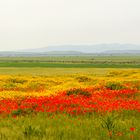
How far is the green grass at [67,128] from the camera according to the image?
9.09 meters

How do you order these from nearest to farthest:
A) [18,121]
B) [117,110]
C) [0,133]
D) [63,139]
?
[63,139]
[0,133]
[18,121]
[117,110]

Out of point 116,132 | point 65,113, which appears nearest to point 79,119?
point 65,113

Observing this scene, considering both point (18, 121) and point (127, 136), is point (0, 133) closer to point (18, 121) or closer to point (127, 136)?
point (18, 121)

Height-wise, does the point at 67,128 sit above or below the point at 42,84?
above

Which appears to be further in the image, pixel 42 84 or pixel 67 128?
pixel 42 84

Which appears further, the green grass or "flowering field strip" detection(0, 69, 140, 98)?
"flowering field strip" detection(0, 69, 140, 98)

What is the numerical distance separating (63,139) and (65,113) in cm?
498

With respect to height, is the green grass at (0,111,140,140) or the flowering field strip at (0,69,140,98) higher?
the green grass at (0,111,140,140)

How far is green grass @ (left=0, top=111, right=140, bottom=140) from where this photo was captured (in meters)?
9.09

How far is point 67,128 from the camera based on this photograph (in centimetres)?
1022

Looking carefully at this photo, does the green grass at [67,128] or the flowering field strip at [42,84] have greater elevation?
the green grass at [67,128]

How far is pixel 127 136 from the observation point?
9.14m

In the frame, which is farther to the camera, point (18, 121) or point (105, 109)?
point (105, 109)

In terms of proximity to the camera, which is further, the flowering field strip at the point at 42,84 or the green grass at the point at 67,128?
the flowering field strip at the point at 42,84
